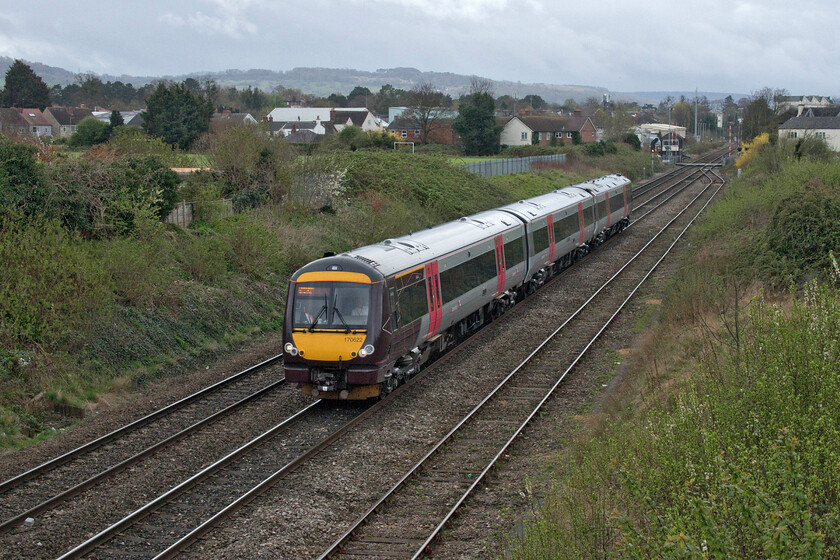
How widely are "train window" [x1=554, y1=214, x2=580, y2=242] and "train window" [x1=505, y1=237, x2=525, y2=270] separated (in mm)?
4088

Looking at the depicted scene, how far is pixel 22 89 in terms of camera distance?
8694cm

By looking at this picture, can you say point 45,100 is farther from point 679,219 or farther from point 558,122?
point 679,219

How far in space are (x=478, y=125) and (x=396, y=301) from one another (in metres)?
63.6

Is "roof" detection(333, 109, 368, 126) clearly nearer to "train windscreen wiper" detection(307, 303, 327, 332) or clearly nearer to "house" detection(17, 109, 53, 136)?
"house" detection(17, 109, 53, 136)

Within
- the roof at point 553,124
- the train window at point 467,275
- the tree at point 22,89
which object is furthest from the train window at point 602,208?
the tree at point 22,89

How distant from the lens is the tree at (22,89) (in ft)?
279

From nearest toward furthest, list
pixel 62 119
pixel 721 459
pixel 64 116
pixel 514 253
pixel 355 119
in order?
pixel 721 459
pixel 514 253
pixel 62 119
pixel 64 116
pixel 355 119

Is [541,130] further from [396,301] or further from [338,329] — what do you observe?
[338,329]

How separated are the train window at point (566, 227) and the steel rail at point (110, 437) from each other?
12869mm

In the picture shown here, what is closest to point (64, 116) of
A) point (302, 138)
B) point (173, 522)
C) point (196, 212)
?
point (302, 138)

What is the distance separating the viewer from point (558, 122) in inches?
3716

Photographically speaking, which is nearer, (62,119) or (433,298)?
(433,298)

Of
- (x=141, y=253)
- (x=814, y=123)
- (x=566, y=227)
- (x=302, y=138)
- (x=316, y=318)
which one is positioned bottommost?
(x=316, y=318)

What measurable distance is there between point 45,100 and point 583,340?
85.8m
